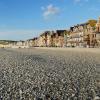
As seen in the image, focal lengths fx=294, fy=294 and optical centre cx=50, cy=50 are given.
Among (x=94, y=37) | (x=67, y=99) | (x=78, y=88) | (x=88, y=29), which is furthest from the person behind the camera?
(x=88, y=29)

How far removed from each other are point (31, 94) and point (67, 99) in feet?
6.75

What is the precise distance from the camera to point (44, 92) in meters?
15.2

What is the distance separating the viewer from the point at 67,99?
1348cm

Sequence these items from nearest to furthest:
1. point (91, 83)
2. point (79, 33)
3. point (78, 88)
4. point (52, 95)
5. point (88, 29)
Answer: point (52, 95) → point (78, 88) → point (91, 83) → point (88, 29) → point (79, 33)

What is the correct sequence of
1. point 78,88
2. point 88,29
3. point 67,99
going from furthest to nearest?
1. point 88,29
2. point 78,88
3. point 67,99

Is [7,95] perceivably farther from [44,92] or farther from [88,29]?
[88,29]

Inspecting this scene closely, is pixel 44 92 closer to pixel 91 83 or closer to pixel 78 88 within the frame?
pixel 78 88

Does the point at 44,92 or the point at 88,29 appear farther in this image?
the point at 88,29

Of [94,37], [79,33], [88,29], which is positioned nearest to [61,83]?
[94,37]

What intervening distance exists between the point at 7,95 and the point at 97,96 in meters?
4.35

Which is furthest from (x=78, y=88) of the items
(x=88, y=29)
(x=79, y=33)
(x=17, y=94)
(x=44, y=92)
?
(x=79, y=33)

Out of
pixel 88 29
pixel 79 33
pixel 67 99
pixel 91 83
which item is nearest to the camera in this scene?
pixel 67 99

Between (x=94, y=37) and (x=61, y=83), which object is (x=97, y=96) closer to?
(x=61, y=83)

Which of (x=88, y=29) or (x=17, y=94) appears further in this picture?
(x=88, y=29)
